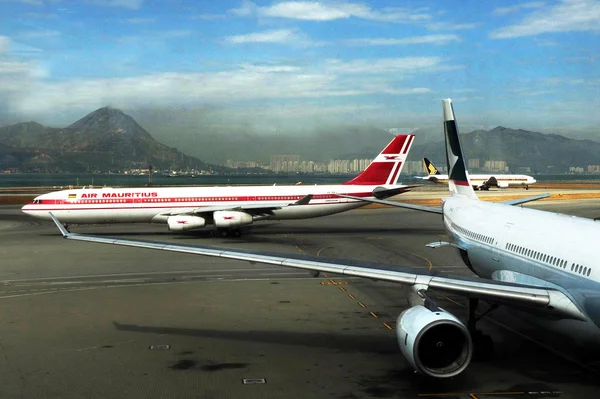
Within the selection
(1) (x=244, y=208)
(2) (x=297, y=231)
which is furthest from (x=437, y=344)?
(2) (x=297, y=231)

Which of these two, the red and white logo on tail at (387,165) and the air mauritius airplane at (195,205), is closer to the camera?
the air mauritius airplane at (195,205)

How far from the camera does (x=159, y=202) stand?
43.5m

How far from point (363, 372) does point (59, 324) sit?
10125 millimetres

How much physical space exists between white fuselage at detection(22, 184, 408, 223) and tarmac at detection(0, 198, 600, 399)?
10634 millimetres

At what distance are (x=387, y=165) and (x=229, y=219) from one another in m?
13.9

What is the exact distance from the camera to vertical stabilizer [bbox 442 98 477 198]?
25403mm

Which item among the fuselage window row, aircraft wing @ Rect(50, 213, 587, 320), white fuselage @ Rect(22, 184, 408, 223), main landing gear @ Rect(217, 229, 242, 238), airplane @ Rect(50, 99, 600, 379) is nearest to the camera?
airplane @ Rect(50, 99, 600, 379)

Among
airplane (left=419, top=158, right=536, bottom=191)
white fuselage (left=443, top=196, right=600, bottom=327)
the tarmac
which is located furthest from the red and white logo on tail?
airplane (left=419, top=158, right=536, bottom=191)

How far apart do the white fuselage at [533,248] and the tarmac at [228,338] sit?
1924 mm

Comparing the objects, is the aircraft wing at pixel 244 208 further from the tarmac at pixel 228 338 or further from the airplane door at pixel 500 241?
the airplane door at pixel 500 241

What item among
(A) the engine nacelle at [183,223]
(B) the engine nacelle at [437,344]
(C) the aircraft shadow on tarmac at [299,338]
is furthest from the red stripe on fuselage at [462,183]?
(A) the engine nacelle at [183,223]

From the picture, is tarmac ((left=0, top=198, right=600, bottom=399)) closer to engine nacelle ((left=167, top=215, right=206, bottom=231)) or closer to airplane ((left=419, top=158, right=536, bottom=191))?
engine nacelle ((left=167, top=215, right=206, bottom=231))

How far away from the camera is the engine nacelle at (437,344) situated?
40.0 feet

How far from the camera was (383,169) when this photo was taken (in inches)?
1882
